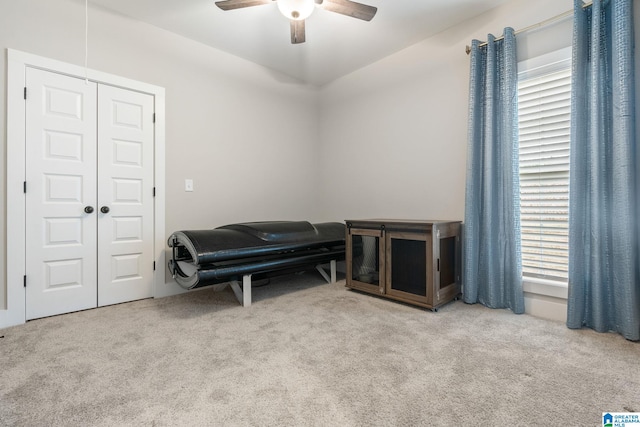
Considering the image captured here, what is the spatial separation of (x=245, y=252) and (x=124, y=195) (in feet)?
4.07

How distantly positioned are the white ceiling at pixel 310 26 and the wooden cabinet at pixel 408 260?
5.97ft

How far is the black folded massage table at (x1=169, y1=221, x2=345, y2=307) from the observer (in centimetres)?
227

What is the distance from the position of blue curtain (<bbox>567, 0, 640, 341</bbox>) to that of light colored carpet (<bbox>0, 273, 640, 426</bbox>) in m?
0.22

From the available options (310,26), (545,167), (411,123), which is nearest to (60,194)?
(310,26)

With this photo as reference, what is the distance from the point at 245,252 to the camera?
243 cm

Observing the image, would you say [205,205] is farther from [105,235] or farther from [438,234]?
[438,234]

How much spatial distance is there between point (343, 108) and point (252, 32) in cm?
142

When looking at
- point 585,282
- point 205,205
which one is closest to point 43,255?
point 205,205

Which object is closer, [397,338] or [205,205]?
[397,338]

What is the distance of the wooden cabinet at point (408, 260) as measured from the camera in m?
2.30

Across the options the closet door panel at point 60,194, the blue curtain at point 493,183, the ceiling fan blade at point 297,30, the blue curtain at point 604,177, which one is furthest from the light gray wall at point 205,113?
the blue curtain at point 604,177

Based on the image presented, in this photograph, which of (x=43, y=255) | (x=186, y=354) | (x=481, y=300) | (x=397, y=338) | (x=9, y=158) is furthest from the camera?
(x=481, y=300)

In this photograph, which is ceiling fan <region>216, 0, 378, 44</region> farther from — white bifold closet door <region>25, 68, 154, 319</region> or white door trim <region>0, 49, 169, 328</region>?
white door trim <region>0, 49, 169, 328</region>

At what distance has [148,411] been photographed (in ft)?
3.84
